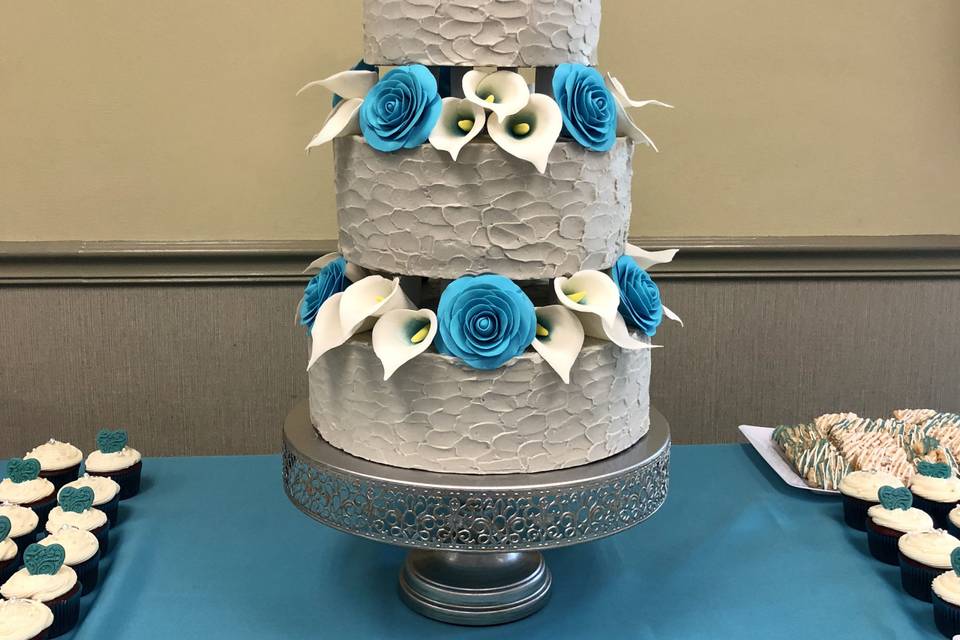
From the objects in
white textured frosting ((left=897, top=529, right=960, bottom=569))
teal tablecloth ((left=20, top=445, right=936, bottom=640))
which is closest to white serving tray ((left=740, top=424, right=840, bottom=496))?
teal tablecloth ((left=20, top=445, right=936, bottom=640))

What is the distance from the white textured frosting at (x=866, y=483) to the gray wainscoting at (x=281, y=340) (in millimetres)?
547

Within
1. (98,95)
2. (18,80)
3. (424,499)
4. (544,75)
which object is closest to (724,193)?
(544,75)

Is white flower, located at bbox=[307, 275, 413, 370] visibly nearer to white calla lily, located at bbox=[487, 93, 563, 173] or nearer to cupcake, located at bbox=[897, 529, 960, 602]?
white calla lily, located at bbox=[487, 93, 563, 173]

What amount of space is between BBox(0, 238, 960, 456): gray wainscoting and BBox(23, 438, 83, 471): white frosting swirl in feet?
1.21

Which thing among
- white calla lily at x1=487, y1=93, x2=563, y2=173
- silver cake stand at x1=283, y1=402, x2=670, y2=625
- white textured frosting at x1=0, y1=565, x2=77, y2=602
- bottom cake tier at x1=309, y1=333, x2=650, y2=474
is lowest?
white textured frosting at x1=0, y1=565, x2=77, y2=602

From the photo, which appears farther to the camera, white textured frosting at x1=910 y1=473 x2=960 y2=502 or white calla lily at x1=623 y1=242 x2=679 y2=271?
white textured frosting at x1=910 y1=473 x2=960 y2=502

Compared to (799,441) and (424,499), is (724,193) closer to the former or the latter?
(799,441)

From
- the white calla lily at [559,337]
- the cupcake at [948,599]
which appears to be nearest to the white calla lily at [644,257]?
the white calla lily at [559,337]

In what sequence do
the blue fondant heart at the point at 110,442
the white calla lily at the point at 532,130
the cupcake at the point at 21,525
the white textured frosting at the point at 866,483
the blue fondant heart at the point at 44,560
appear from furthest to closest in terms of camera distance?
the blue fondant heart at the point at 110,442 < the white textured frosting at the point at 866,483 < the cupcake at the point at 21,525 < the blue fondant heart at the point at 44,560 < the white calla lily at the point at 532,130

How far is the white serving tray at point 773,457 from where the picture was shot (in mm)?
1585

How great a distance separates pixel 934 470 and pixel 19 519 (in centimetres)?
140

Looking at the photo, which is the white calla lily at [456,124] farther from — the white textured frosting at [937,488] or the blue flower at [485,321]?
the white textured frosting at [937,488]

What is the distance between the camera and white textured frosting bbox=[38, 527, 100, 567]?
126 cm

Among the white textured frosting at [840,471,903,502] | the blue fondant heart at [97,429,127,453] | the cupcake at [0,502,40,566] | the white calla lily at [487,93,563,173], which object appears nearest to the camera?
the white calla lily at [487,93,563,173]
